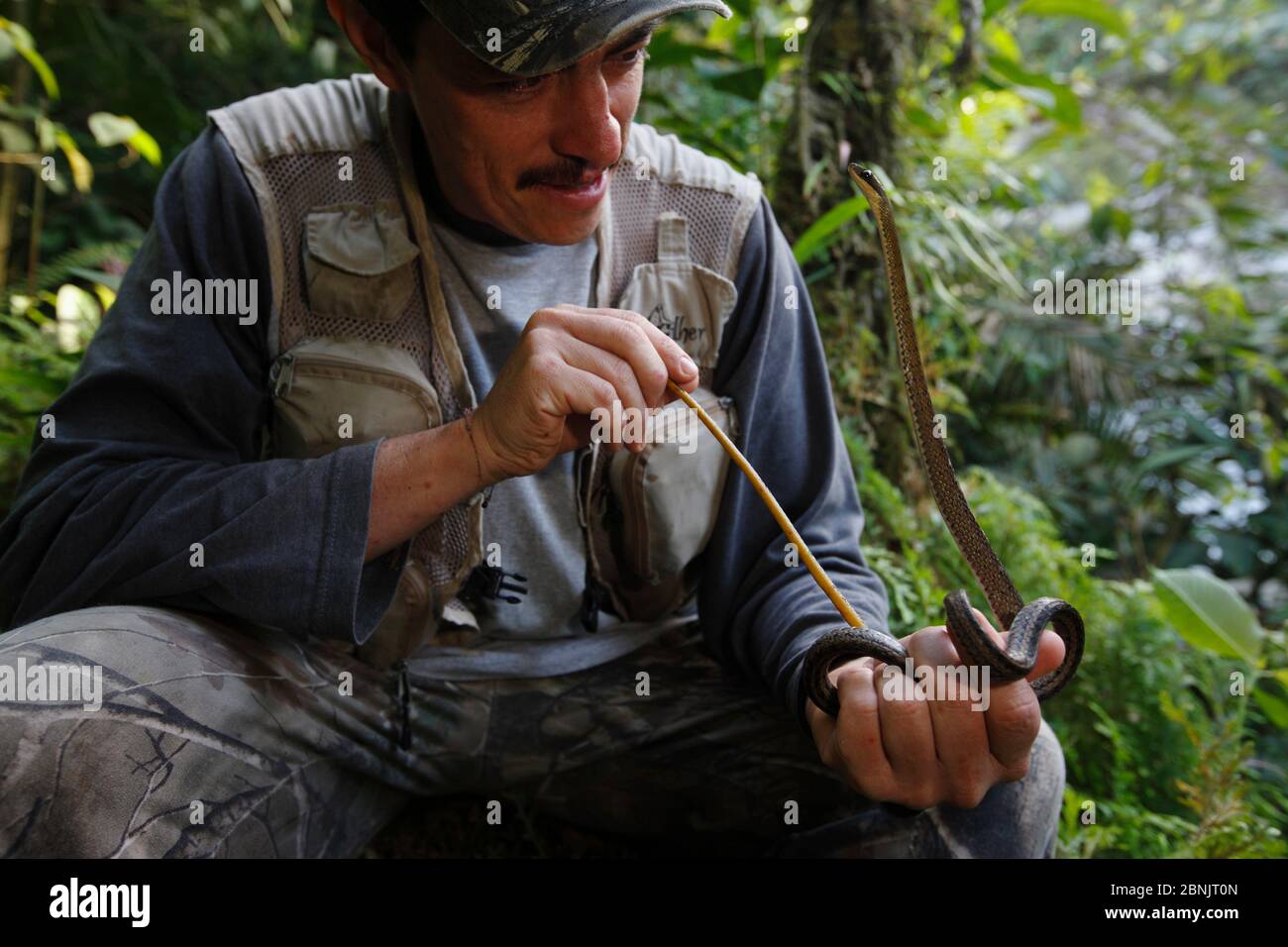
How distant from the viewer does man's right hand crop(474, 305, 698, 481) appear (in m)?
1.67

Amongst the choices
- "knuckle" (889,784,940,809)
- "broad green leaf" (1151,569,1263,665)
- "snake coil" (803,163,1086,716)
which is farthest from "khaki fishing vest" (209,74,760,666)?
"broad green leaf" (1151,569,1263,665)

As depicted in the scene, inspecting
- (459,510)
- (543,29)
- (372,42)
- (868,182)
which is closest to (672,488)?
(459,510)

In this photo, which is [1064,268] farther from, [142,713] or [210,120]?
[142,713]

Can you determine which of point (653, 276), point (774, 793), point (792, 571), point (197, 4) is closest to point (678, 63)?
point (653, 276)

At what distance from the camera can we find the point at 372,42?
2.08m

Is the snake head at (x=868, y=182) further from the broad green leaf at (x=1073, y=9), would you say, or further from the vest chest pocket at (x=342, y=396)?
the broad green leaf at (x=1073, y=9)

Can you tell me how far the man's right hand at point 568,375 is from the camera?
1672mm

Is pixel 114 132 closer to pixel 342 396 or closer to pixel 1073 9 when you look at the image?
pixel 342 396

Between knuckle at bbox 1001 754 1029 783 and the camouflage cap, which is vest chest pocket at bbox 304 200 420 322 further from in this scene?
knuckle at bbox 1001 754 1029 783

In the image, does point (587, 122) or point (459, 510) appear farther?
point (459, 510)

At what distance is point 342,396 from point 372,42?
2.28 ft

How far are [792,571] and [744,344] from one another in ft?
1.61

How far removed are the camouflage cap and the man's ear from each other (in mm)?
343

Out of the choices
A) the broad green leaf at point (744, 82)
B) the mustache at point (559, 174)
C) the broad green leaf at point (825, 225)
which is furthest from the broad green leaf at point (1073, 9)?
the mustache at point (559, 174)
